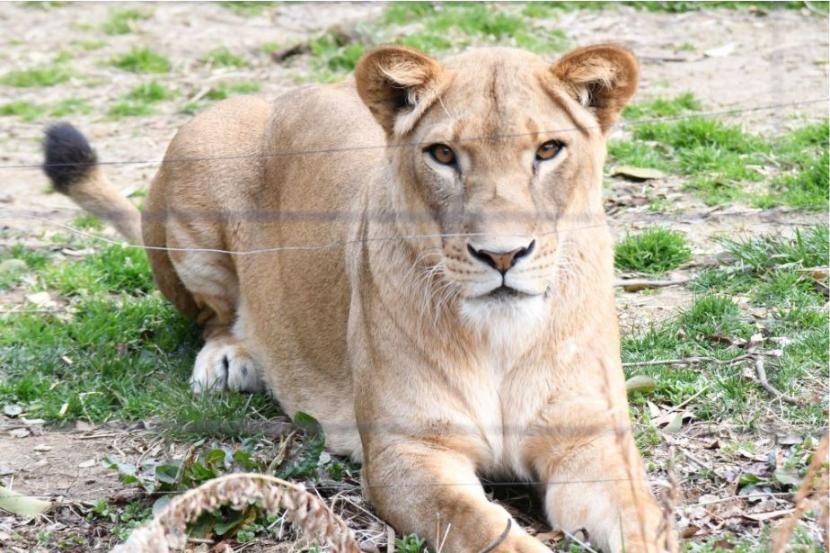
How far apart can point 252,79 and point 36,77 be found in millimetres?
1250

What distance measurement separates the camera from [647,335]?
4617 millimetres

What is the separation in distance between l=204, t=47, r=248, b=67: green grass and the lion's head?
4.70 m

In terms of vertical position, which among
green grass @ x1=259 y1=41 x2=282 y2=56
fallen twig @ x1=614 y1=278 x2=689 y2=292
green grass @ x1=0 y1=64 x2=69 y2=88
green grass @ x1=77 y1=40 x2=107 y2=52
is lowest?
green grass @ x1=0 y1=64 x2=69 y2=88

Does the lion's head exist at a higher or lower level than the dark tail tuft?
higher

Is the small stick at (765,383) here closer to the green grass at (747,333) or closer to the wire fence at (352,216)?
the green grass at (747,333)

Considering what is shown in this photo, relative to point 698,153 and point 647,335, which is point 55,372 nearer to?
point 647,335

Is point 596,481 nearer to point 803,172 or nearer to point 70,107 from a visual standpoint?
point 803,172

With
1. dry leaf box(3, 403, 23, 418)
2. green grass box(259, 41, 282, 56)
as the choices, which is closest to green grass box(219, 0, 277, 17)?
green grass box(259, 41, 282, 56)

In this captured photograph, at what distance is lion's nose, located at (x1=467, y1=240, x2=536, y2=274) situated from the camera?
3211mm

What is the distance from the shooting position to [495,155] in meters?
3.34

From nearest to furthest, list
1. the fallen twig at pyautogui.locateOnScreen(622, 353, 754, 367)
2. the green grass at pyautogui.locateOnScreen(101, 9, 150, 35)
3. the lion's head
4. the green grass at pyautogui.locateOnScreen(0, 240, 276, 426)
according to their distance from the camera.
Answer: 1. the lion's head
2. the fallen twig at pyautogui.locateOnScreen(622, 353, 754, 367)
3. the green grass at pyautogui.locateOnScreen(0, 240, 276, 426)
4. the green grass at pyautogui.locateOnScreen(101, 9, 150, 35)

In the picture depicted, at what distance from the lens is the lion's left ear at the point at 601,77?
135 inches

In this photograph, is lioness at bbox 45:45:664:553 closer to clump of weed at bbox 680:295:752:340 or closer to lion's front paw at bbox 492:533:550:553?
lion's front paw at bbox 492:533:550:553

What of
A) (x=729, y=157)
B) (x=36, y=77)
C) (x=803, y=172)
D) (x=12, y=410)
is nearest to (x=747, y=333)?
(x=803, y=172)
